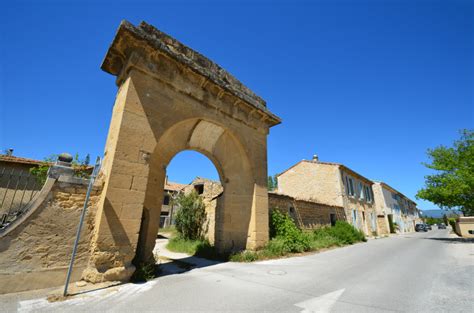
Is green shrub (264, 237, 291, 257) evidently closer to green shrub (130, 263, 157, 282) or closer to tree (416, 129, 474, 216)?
green shrub (130, 263, 157, 282)

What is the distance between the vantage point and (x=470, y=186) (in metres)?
12.9

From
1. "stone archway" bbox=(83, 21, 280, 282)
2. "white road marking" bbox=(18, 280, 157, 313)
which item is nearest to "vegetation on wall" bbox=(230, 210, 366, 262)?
"stone archway" bbox=(83, 21, 280, 282)

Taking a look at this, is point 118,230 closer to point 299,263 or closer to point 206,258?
point 206,258

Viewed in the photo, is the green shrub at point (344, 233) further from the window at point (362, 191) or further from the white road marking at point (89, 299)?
the white road marking at point (89, 299)

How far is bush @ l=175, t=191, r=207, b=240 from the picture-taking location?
10922mm

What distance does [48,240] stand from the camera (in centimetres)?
349

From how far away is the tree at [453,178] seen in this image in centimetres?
1315

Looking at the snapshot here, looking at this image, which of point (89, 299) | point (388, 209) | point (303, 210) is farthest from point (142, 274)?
point (388, 209)

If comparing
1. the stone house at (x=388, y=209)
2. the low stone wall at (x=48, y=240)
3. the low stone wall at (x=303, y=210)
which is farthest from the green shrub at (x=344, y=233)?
the stone house at (x=388, y=209)

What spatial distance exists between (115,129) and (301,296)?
184 inches

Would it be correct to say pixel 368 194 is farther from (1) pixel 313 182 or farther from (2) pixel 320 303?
(2) pixel 320 303

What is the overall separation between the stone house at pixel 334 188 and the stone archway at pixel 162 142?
9.34m

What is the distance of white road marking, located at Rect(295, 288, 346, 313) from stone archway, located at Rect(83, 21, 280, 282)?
10.3 ft

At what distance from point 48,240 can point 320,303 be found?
14.5 ft
